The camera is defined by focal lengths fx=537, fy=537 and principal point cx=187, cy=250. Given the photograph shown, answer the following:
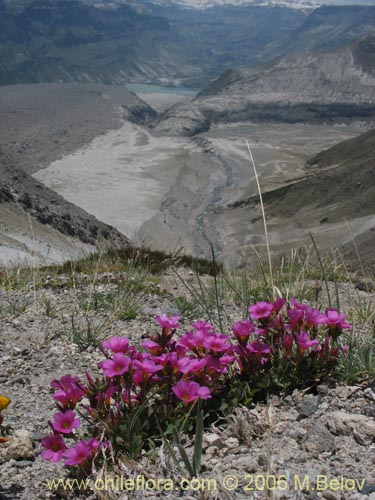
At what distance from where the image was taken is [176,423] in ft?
7.19

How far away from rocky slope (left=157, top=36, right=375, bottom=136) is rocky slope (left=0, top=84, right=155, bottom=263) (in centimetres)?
1840

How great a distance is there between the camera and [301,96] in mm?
137250

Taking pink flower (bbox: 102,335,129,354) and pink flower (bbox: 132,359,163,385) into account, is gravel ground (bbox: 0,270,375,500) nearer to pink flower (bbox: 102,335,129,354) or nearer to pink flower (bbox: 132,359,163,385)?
pink flower (bbox: 132,359,163,385)

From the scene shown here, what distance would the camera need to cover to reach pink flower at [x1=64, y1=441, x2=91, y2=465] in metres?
1.90

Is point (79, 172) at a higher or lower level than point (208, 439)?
lower

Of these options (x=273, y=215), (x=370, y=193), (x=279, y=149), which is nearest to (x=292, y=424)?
(x=370, y=193)

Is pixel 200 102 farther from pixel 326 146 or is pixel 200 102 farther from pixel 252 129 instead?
pixel 326 146

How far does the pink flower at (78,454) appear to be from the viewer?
74.9 inches

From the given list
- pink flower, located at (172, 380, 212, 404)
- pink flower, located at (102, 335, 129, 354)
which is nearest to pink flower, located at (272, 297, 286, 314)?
pink flower, located at (172, 380, 212, 404)

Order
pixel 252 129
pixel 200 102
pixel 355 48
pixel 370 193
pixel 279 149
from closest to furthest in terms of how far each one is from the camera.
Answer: pixel 370 193 → pixel 279 149 → pixel 252 129 → pixel 200 102 → pixel 355 48

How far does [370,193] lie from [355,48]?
123086mm

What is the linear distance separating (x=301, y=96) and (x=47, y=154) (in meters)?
77.3

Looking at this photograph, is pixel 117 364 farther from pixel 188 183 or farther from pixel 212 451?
pixel 188 183

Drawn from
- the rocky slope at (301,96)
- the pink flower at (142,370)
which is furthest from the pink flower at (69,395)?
the rocky slope at (301,96)
